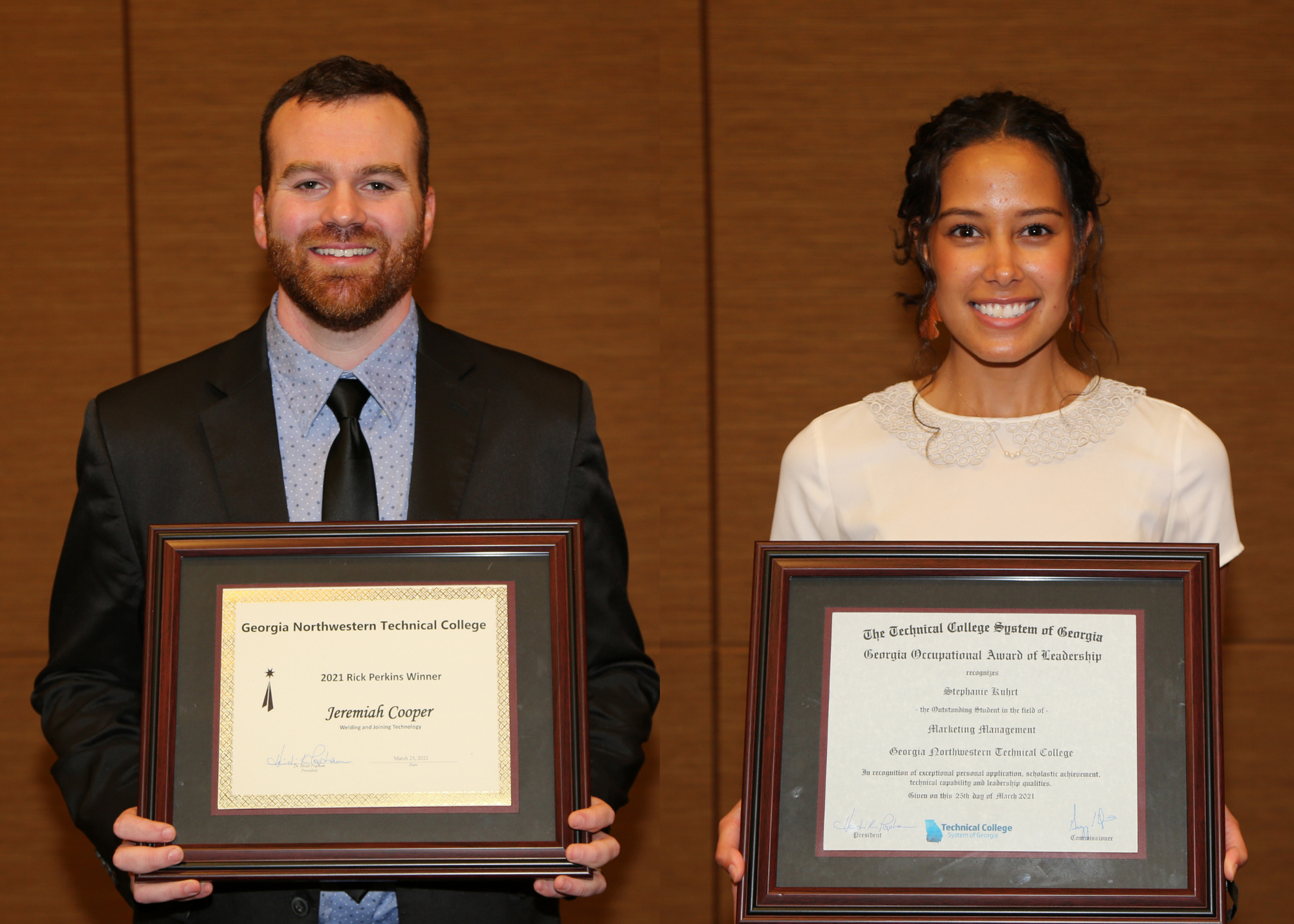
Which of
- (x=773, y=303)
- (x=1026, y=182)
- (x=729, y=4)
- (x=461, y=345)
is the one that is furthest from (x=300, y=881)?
(x=729, y=4)

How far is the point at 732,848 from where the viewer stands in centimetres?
160

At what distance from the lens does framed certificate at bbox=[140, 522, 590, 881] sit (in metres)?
1.49

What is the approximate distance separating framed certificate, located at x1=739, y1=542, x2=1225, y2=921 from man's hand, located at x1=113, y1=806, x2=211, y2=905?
29.1 inches

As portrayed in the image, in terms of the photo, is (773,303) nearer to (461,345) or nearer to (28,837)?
(461,345)

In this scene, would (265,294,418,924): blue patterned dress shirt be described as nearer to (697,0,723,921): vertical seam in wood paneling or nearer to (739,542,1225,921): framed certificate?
(739,542,1225,921): framed certificate

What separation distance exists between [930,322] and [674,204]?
4.33 ft

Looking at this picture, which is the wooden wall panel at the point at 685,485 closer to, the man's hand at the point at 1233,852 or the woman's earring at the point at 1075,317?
the woman's earring at the point at 1075,317

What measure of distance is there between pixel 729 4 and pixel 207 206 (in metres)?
1.58

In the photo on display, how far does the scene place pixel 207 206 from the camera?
318cm

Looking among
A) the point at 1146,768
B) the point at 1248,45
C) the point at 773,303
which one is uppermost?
the point at 1248,45

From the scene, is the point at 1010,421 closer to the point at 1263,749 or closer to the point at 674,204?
the point at 674,204
